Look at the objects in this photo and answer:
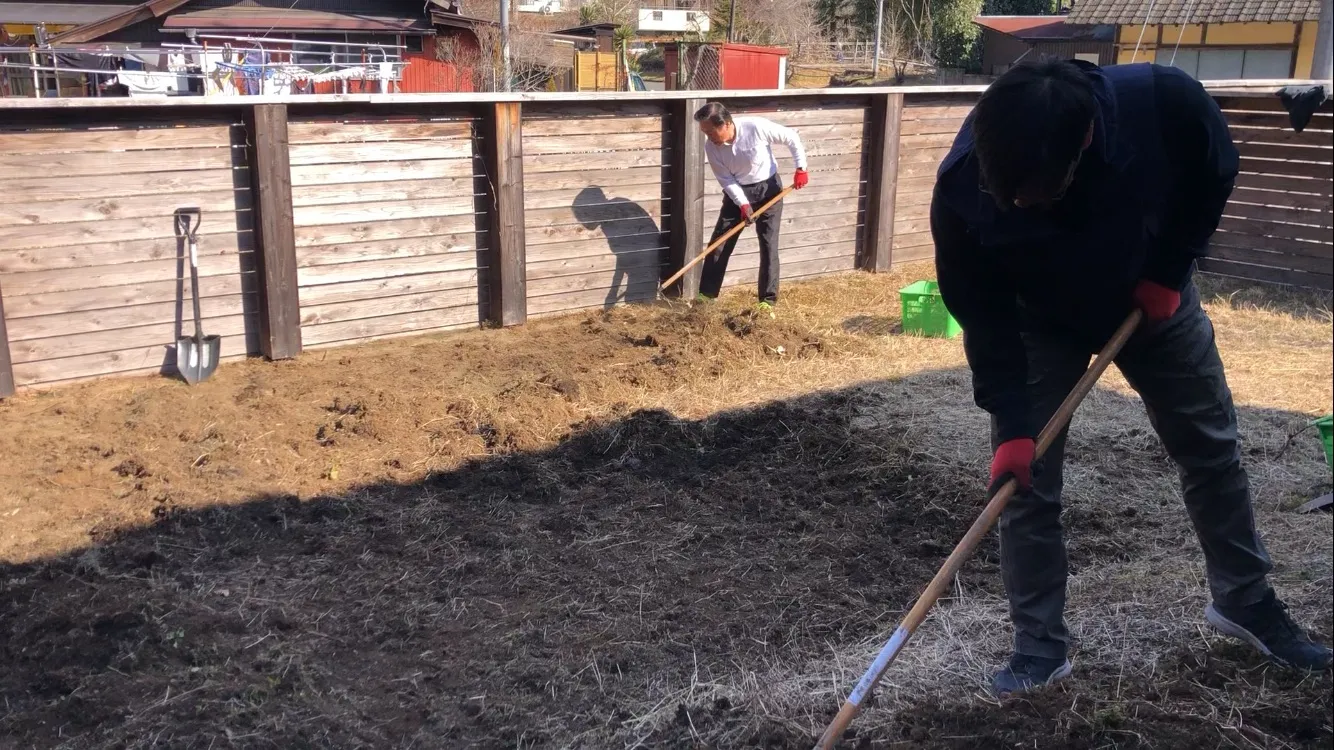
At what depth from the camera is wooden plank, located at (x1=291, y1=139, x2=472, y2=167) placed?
7.22 meters

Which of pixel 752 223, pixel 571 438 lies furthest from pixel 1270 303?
pixel 571 438

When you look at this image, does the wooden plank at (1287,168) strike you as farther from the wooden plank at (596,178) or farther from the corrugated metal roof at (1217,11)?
the corrugated metal roof at (1217,11)

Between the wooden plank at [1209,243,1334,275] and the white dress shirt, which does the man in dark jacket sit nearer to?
the white dress shirt

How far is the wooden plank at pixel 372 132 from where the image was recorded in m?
7.18

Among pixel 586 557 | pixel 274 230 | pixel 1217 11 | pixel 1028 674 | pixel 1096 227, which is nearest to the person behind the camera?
pixel 1096 227

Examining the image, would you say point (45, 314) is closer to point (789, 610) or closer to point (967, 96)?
point (789, 610)

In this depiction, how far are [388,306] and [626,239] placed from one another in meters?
2.07

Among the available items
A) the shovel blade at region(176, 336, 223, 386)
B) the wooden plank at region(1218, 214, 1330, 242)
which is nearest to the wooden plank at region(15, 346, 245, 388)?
the shovel blade at region(176, 336, 223, 386)

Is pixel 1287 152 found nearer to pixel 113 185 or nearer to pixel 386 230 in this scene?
pixel 386 230

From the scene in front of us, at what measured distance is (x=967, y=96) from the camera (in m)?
11.0

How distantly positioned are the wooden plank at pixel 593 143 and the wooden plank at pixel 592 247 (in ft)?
2.25

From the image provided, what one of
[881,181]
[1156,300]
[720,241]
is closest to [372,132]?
[720,241]

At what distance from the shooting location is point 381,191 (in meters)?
7.60

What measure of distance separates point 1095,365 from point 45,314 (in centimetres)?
577
